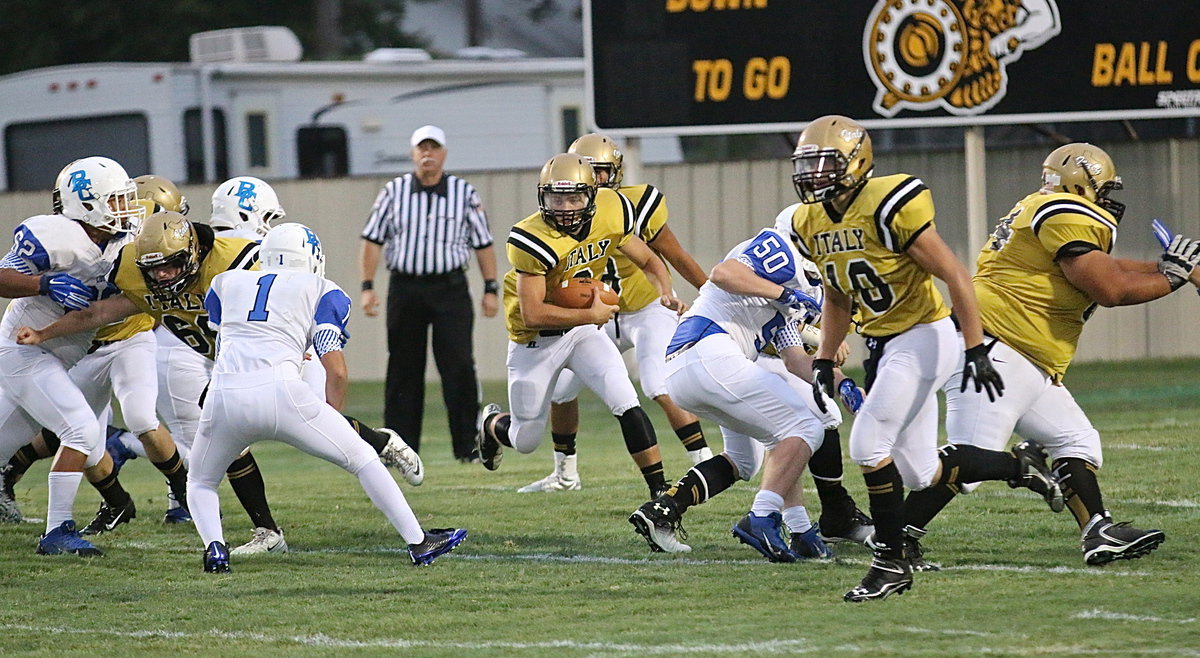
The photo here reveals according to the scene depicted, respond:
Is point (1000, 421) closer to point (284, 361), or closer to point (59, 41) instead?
point (284, 361)

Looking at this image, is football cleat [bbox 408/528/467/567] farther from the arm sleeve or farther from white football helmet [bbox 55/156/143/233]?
the arm sleeve

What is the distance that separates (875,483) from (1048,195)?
1.26 meters

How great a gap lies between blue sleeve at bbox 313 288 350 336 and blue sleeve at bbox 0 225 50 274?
1.47 m

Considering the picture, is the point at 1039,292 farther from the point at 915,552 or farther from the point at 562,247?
the point at 562,247

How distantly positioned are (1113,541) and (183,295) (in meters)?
3.53

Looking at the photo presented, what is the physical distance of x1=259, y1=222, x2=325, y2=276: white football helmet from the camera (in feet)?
20.5

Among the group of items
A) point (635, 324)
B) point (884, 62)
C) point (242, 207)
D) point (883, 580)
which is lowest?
point (883, 580)

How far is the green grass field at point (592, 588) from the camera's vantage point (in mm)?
4805

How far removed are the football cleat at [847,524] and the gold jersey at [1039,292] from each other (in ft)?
2.98

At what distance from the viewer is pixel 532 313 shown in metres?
6.78

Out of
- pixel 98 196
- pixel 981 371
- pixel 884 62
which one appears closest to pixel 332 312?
pixel 98 196

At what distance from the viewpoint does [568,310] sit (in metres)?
6.86

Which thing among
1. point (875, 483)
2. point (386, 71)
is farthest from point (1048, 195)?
point (386, 71)

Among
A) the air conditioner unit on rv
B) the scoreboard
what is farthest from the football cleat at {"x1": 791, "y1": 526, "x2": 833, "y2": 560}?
the air conditioner unit on rv
